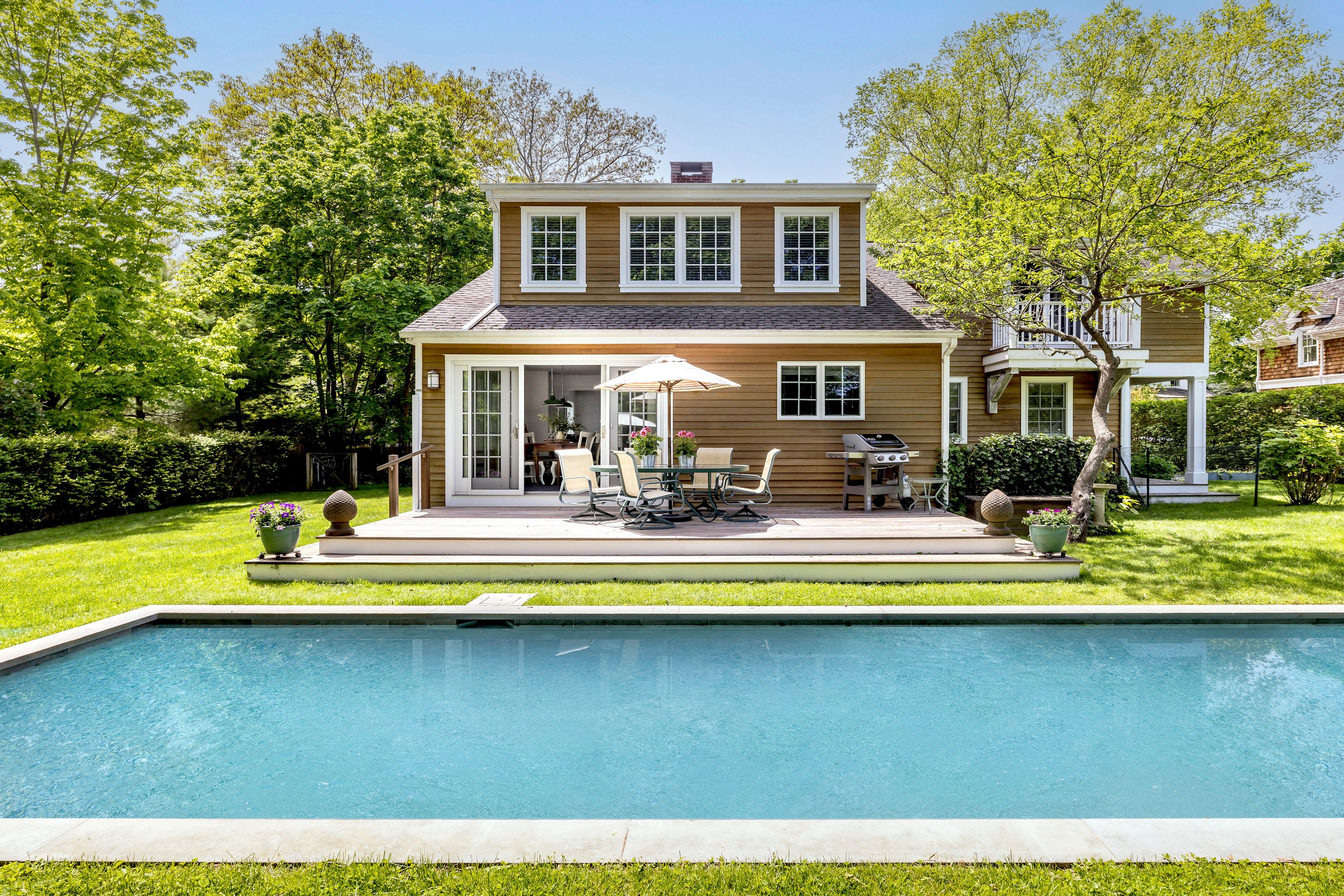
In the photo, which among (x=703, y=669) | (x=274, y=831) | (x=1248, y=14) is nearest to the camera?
(x=274, y=831)

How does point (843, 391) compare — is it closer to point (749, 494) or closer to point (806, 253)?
point (749, 494)

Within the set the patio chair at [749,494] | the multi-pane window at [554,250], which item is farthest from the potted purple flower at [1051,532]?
the multi-pane window at [554,250]

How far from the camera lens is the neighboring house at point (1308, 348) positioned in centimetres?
2167

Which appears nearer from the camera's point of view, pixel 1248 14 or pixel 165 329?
pixel 165 329

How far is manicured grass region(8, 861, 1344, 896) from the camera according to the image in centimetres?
243

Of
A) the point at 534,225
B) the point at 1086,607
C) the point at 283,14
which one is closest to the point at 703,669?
the point at 1086,607

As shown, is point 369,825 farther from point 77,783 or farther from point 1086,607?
point 1086,607

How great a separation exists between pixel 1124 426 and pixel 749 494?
10302mm

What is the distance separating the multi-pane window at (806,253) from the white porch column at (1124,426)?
7.92m

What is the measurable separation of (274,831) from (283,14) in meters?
24.8

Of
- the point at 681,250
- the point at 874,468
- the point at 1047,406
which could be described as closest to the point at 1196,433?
the point at 1047,406

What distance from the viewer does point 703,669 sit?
17.1 feet

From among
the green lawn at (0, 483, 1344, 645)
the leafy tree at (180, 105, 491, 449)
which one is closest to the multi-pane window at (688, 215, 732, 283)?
the green lawn at (0, 483, 1344, 645)

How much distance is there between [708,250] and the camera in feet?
39.9
